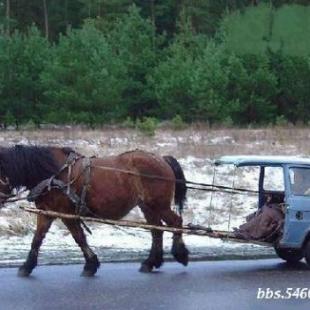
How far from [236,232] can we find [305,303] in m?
2.82

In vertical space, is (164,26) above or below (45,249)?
above

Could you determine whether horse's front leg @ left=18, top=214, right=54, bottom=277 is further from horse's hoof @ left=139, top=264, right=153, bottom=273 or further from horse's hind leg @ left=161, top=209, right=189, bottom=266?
horse's hind leg @ left=161, top=209, right=189, bottom=266

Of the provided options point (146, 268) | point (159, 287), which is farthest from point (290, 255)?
point (159, 287)

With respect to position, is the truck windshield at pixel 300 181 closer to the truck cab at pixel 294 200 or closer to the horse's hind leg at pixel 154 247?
the truck cab at pixel 294 200

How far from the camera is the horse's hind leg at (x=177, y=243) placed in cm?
1161

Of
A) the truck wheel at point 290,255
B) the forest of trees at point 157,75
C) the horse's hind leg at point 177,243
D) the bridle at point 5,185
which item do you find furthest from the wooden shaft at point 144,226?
the forest of trees at point 157,75

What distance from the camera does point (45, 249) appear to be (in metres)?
13.4

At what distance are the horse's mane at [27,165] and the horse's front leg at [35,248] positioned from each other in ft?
1.69

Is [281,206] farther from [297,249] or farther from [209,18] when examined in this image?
[209,18]

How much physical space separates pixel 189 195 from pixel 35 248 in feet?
28.9

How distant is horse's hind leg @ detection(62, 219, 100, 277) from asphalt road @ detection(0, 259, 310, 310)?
121mm

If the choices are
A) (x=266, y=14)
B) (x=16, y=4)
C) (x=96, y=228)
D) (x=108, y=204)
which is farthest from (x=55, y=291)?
(x=16, y=4)

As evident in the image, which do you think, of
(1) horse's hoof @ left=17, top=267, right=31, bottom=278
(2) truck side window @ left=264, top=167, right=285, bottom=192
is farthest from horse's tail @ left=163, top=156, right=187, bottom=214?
(2) truck side window @ left=264, top=167, right=285, bottom=192

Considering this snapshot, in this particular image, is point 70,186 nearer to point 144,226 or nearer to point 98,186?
point 98,186
